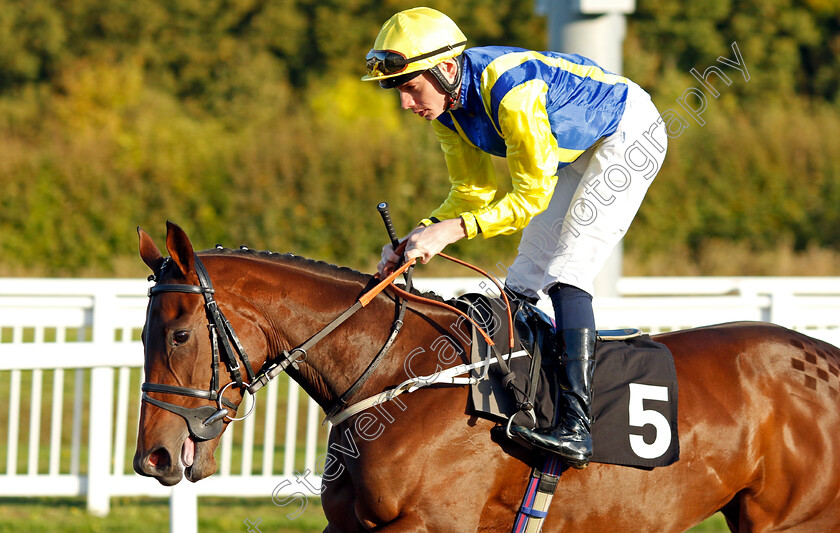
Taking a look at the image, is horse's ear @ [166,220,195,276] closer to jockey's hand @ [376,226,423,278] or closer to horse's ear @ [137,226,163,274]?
horse's ear @ [137,226,163,274]

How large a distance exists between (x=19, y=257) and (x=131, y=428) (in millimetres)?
7136

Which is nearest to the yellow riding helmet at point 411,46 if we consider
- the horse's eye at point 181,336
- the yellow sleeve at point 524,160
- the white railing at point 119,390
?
the yellow sleeve at point 524,160

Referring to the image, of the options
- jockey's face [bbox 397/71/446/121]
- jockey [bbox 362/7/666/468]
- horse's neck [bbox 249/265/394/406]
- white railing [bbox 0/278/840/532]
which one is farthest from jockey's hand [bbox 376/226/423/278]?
white railing [bbox 0/278/840/532]

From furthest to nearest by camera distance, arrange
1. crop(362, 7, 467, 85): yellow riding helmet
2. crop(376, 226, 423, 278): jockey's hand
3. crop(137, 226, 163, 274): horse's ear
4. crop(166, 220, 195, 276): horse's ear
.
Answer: crop(376, 226, 423, 278): jockey's hand
crop(362, 7, 467, 85): yellow riding helmet
crop(137, 226, 163, 274): horse's ear
crop(166, 220, 195, 276): horse's ear

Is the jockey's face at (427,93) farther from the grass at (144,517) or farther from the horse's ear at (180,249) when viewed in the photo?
the grass at (144,517)

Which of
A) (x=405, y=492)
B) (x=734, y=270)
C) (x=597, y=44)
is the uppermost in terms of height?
(x=597, y=44)

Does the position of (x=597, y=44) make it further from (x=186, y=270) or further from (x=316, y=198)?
(x=316, y=198)

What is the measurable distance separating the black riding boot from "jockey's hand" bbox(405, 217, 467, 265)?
1.43 feet

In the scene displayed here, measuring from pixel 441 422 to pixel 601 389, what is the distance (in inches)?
20.4

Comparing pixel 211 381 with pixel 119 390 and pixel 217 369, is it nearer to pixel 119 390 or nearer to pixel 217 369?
pixel 217 369

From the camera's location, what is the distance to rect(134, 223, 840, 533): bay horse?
2.60 metres

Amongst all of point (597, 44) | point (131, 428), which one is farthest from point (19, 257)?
point (597, 44)

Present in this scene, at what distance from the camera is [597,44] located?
5.93m

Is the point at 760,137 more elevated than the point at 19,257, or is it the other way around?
the point at 760,137
